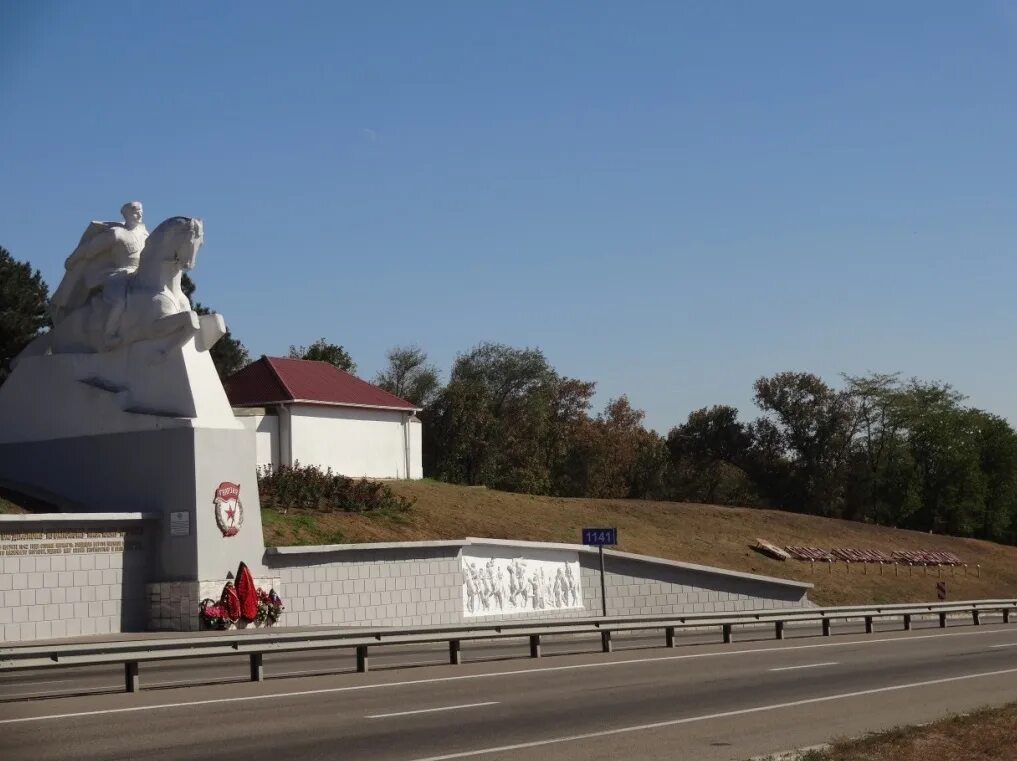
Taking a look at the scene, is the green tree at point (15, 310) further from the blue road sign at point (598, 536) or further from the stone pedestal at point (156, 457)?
the blue road sign at point (598, 536)

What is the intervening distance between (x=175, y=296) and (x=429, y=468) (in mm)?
45477

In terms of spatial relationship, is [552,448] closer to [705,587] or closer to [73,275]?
[705,587]

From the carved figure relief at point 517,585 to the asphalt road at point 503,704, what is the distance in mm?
9368

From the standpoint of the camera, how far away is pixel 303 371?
49281mm

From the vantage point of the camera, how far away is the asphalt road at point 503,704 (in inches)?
472

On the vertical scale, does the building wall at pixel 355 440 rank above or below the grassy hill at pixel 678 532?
above

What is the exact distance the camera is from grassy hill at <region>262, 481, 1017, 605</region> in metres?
37.7

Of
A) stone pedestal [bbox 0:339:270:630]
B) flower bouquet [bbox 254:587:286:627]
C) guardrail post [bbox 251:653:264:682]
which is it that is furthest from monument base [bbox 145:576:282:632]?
guardrail post [bbox 251:653:264:682]

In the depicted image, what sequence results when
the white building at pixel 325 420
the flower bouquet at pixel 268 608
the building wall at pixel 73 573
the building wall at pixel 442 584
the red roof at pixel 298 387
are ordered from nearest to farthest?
the building wall at pixel 73 573, the flower bouquet at pixel 268 608, the building wall at pixel 442 584, the white building at pixel 325 420, the red roof at pixel 298 387

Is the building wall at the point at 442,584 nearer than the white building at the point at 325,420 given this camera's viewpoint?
Yes

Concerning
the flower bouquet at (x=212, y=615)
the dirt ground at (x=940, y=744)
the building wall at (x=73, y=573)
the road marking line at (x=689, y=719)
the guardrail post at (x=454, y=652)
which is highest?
the building wall at (x=73, y=573)

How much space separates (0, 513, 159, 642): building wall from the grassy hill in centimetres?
731

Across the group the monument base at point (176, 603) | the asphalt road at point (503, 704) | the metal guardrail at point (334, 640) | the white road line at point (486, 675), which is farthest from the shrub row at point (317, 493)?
the white road line at point (486, 675)

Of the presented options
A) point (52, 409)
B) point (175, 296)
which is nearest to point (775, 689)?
point (175, 296)
